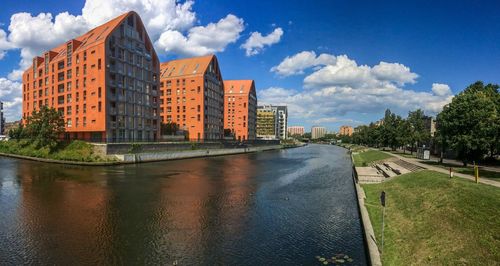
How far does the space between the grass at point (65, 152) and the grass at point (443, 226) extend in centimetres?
5622

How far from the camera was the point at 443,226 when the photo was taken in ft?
50.4

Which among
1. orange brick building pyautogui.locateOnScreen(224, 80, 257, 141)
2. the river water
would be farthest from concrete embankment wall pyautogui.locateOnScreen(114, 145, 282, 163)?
orange brick building pyautogui.locateOnScreen(224, 80, 257, 141)

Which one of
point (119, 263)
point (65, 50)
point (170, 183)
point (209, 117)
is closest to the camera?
point (119, 263)

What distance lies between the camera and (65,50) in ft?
277

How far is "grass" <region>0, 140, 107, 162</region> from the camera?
60797 mm

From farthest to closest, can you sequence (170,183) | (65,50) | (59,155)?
(65,50), (59,155), (170,183)

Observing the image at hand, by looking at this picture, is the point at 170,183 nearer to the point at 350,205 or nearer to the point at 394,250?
the point at 350,205

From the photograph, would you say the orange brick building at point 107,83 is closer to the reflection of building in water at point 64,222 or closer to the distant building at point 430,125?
the reflection of building in water at point 64,222

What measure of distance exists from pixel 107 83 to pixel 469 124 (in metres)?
70.8

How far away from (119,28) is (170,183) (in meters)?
53.7

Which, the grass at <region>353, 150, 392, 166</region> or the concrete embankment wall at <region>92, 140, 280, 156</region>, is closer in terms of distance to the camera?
the concrete embankment wall at <region>92, 140, 280, 156</region>

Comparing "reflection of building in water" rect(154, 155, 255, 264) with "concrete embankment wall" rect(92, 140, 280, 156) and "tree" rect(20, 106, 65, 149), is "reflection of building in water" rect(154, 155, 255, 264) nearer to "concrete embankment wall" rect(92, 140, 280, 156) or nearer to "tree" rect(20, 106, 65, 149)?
"concrete embankment wall" rect(92, 140, 280, 156)

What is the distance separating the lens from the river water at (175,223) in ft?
52.9

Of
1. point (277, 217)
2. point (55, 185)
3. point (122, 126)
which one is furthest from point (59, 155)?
point (277, 217)
